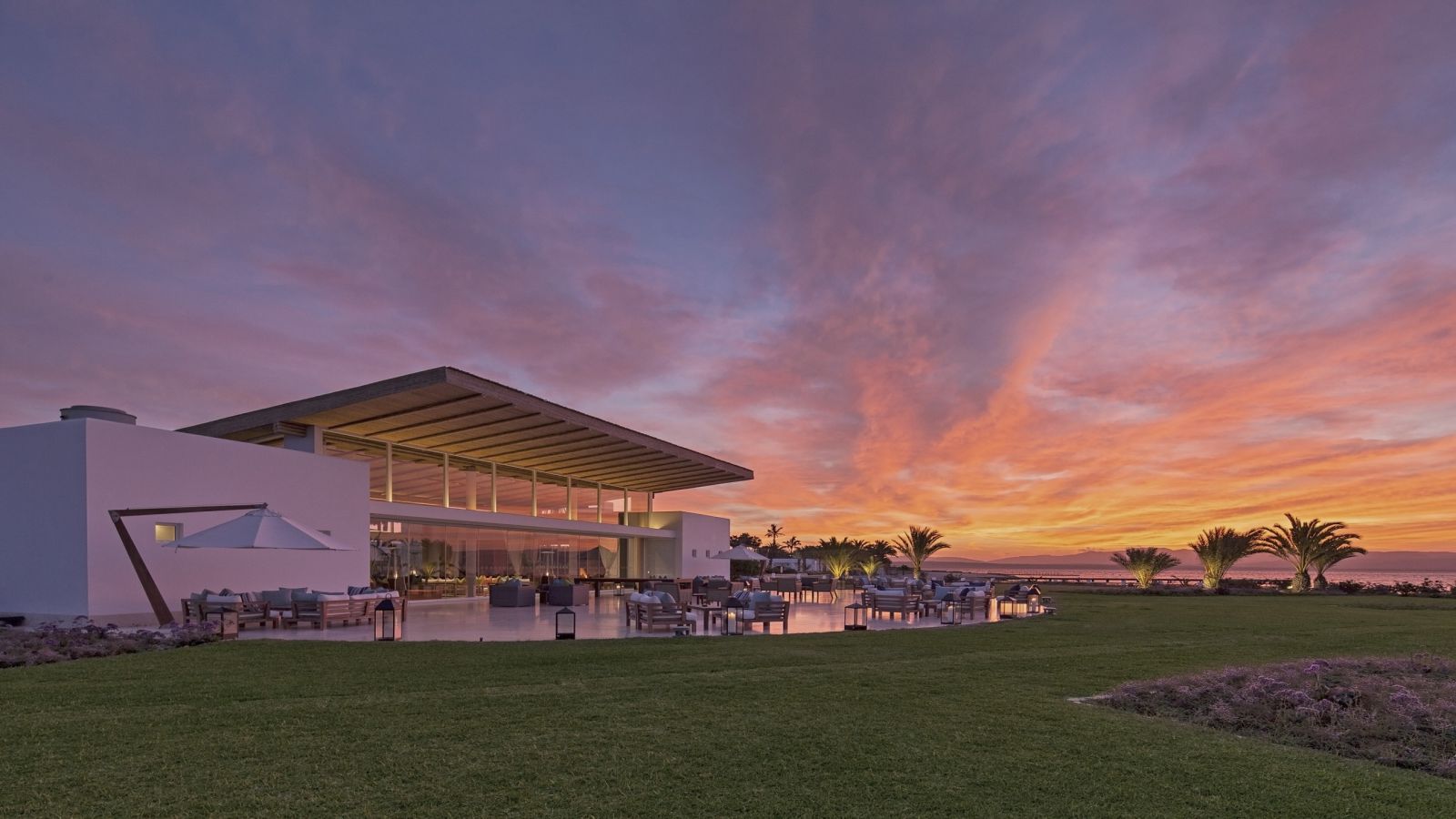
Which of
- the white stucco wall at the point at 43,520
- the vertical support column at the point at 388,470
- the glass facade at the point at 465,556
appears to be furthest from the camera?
the vertical support column at the point at 388,470

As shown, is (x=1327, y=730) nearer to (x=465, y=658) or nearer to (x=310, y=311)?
(x=465, y=658)

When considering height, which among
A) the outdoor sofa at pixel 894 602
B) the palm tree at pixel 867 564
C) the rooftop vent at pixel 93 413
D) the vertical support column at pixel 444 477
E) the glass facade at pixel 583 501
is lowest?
the palm tree at pixel 867 564

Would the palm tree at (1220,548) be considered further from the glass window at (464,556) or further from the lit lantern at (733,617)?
the lit lantern at (733,617)

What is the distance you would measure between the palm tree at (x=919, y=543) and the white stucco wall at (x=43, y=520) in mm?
33377

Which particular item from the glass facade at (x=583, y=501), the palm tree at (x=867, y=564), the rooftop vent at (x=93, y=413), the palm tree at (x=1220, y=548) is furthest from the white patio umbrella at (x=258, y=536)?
the palm tree at (x=1220, y=548)

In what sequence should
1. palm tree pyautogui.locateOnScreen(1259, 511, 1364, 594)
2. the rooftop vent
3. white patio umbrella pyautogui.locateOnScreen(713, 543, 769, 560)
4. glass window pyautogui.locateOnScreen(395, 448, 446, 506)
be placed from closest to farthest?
the rooftop vent, glass window pyautogui.locateOnScreen(395, 448, 446, 506), white patio umbrella pyautogui.locateOnScreen(713, 543, 769, 560), palm tree pyautogui.locateOnScreen(1259, 511, 1364, 594)

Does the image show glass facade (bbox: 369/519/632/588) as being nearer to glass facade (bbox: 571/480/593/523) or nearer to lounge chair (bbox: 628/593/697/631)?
glass facade (bbox: 571/480/593/523)

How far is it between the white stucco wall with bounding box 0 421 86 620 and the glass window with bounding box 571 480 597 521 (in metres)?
20.1

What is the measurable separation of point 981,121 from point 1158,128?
9.96ft

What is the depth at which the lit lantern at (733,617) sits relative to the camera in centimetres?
1533

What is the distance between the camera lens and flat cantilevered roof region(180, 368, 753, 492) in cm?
1862

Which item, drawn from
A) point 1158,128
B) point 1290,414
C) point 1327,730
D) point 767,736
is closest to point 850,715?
point 767,736

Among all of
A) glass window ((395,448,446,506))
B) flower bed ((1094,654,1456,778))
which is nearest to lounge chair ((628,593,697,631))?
flower bed ((1094,654,1456,778))

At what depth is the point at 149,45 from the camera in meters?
13.3
